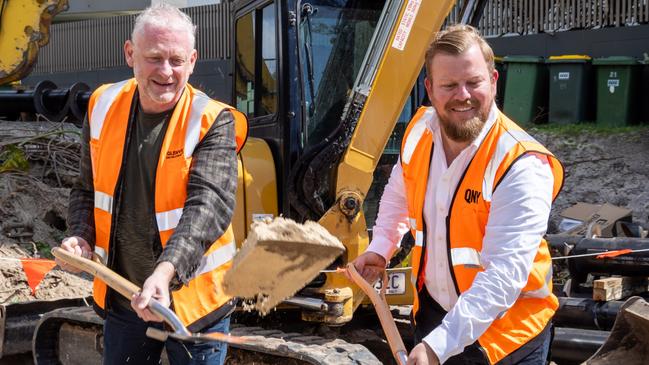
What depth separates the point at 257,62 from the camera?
18.8ft

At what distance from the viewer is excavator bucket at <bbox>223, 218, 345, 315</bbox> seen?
10.1ft

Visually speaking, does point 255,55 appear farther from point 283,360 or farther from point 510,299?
point 510,299

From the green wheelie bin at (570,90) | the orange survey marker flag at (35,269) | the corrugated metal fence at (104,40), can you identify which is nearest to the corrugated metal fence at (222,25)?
the corrugated metal fence at (104,40)

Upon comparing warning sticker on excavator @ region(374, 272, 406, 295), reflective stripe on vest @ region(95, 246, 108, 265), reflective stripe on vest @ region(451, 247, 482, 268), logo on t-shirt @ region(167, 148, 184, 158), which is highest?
logo on t-shirt @ region(167, 148, 184, 158)

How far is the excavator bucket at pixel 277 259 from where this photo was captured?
308cm

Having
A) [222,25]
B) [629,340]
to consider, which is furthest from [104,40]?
[629,340]

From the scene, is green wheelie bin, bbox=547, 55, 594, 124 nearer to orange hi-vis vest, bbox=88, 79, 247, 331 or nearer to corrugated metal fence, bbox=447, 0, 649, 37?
corrugated metal fence, bbox=447, 0, 649, 37

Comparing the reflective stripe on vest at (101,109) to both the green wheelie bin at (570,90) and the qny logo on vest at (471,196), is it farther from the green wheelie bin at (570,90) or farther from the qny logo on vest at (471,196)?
the green wheelie bin at (570,90)

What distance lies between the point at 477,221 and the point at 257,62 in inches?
124

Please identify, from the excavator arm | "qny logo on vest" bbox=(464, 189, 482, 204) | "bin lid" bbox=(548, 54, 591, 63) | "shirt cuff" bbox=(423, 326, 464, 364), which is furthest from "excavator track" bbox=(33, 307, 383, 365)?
Result: "bin lid" bbox=(548, 54, 591, 63)

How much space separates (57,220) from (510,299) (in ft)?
17.7

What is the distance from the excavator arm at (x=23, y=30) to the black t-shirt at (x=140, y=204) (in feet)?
20.2

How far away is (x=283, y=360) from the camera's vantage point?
4879 mm

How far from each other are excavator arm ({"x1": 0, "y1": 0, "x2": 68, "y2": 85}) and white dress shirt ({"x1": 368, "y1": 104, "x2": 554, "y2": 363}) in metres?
6.85
